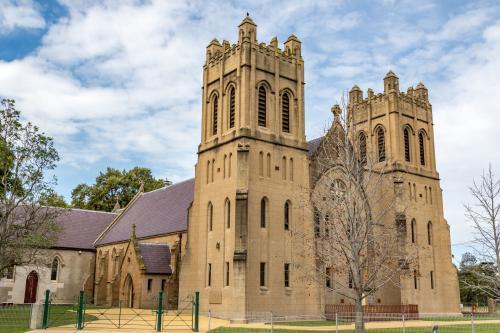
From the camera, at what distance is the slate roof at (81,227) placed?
5569cm

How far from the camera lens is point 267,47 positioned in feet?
127

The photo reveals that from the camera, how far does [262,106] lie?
124ft

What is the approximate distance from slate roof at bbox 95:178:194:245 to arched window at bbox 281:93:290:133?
39.4 ft

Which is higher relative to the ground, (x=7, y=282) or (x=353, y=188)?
(x=353, y=188)

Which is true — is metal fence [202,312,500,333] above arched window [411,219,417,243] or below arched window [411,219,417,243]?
below

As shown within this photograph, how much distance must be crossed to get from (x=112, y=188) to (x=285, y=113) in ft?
146

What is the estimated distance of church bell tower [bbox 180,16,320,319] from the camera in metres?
33.8

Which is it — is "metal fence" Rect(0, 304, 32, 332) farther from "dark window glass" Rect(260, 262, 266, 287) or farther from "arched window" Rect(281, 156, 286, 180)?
"arched window" Rect(281, 156, 286, 180)

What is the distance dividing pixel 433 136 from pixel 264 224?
23180 millimetres

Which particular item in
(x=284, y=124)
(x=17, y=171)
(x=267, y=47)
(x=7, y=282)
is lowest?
(x=7, y=282)

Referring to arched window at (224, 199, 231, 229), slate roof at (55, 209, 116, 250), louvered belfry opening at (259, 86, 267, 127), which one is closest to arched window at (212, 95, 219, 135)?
louvered belfry opening at (259, 86, 267, 127)

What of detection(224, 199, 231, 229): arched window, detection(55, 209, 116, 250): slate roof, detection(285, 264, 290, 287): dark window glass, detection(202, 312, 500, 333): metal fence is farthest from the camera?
detection(55, 209, 116, 250): slate roof

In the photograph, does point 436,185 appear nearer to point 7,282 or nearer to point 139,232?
point 139,232

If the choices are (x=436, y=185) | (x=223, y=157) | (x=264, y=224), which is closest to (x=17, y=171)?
(x=223, y=157)
